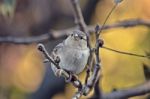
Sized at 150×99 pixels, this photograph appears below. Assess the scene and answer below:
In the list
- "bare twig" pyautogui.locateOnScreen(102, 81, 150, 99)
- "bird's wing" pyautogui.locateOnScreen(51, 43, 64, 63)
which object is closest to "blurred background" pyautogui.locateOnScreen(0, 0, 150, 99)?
"bare twig" pyautogui.locateOnScreen(102, 81, 150, 99)

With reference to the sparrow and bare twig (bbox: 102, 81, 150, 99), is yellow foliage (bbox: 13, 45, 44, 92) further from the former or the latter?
the sparrow

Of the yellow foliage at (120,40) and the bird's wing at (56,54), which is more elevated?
the bird's wing at (56,54)

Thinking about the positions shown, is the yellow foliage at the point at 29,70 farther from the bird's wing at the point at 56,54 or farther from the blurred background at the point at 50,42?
the bird's wing at the point at 56,54

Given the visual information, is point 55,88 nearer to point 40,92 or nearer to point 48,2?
point 40,92

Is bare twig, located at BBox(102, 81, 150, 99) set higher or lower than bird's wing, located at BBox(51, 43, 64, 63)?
lower

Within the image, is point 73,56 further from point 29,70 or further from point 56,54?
point 29,70

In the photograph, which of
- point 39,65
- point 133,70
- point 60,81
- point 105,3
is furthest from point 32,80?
point 133,70

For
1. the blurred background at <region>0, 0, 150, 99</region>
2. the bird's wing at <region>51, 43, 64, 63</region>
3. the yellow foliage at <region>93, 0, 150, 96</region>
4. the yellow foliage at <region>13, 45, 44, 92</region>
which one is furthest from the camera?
the yellow foliage at <region>13, 45, 44, 92</region>

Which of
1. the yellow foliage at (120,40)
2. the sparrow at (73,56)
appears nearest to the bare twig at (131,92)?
the sparrow at (73,56)
